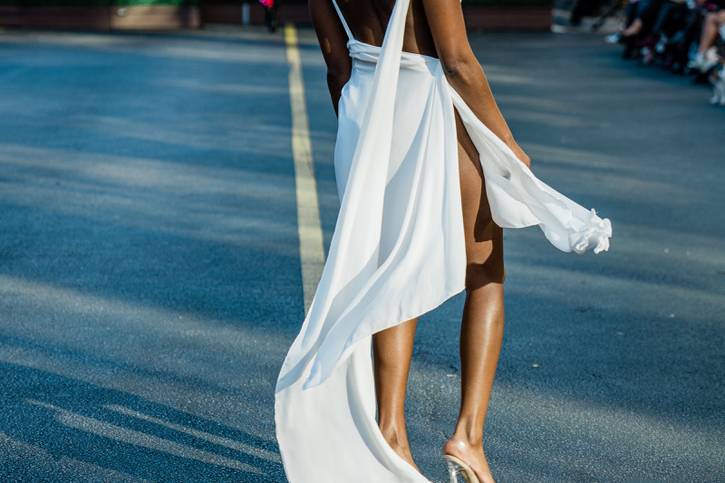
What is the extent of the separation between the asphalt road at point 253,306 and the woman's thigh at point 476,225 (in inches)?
28.7

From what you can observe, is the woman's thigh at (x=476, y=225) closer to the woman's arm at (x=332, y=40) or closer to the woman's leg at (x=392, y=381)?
the woman's leg at (x=392, y=381)

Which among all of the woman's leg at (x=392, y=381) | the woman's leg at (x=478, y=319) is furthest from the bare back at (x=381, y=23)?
the woman's leg at (x=392, y=381)

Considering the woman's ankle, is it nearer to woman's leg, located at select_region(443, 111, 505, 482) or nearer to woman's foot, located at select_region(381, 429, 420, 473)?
woman's leg, located at select_region(443, 111, 505, 482)

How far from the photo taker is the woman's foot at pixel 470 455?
359 cm

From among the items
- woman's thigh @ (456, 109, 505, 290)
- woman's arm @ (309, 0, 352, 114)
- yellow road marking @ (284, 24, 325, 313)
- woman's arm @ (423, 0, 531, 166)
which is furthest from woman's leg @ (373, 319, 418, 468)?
yellow road marking @ (284, 24, 325, 313)

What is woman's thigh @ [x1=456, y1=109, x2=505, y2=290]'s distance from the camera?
11.7 ft

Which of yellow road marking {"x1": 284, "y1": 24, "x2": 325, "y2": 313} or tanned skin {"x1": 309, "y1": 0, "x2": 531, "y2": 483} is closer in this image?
tanned skin {"x1": 309, "y1": 0, "x2": 531, "y2": 483}

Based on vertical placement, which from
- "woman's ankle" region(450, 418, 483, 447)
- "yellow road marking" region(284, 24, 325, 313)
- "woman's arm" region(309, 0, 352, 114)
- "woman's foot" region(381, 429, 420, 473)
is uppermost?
"woman's arm" region(309, 0, 352, 114)

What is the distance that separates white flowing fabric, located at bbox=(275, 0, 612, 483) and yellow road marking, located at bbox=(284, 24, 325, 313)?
230cm

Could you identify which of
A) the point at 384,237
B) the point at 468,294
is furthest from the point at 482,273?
the point at 384,237

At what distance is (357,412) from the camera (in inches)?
141

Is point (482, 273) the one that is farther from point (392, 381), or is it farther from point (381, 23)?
point (381, 23)

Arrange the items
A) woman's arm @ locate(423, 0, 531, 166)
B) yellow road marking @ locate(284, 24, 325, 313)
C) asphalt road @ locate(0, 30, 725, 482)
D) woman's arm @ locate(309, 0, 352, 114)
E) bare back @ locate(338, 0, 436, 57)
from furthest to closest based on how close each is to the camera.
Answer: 1. yellow road marking @ locate(284, 24, 325, 313)
2. asphalt road @ locate(0, 30, 725, 482)
3. woman's arm @ locate(309, 0, 352, 114)
4. bare back @ locate(338, 0, 436, 57)
5. woman's arm @ locate(423, 0, 531, 166)

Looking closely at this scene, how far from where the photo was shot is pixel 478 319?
12.1ft
